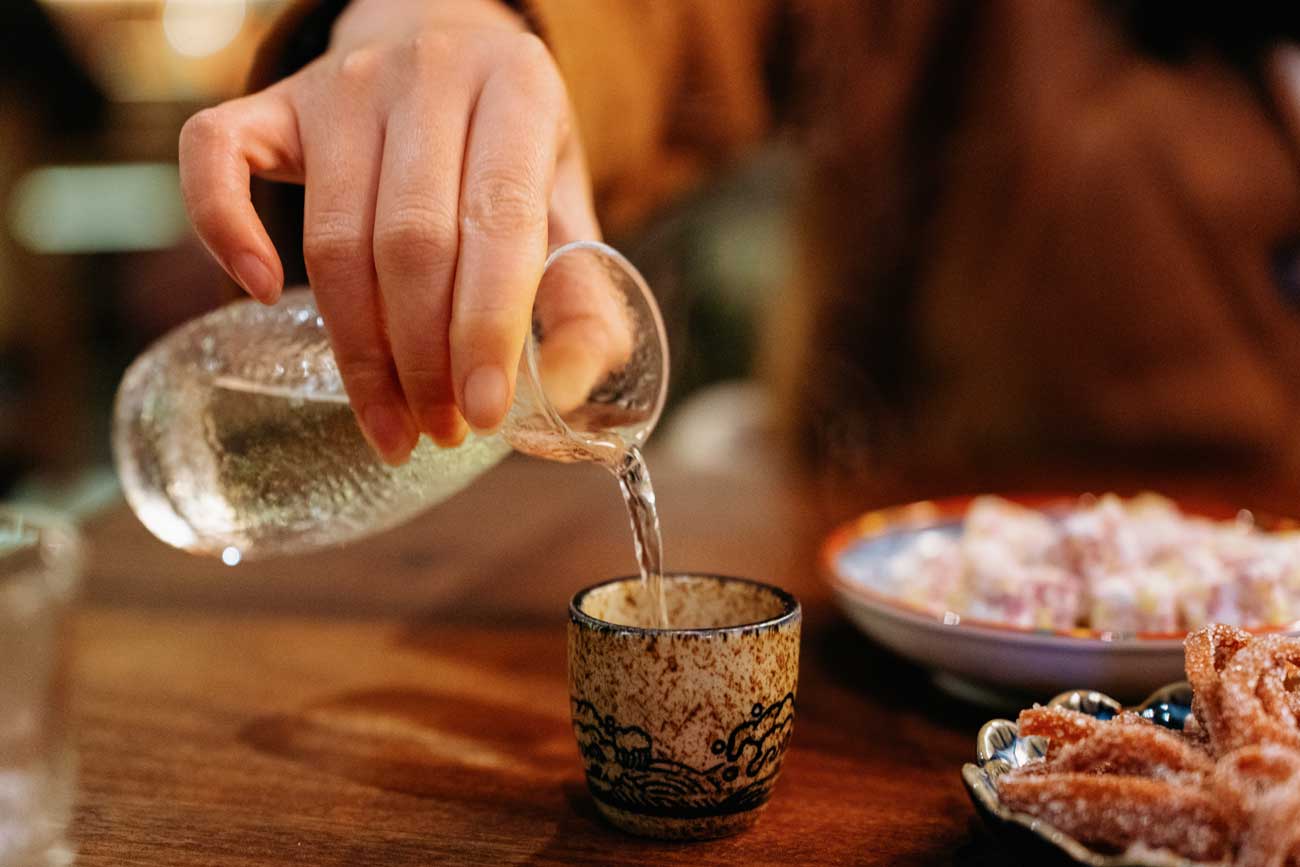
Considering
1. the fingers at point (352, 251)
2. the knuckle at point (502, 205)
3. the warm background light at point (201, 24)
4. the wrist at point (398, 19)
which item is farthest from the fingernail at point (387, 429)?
the warm background light at point (201, 24)

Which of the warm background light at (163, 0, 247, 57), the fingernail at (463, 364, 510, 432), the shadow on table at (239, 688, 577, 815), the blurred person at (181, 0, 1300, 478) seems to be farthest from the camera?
the warm background light at (163, 0, 247, 57)

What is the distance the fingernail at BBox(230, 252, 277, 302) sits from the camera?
1.95 feet

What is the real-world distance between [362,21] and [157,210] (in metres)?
3.02

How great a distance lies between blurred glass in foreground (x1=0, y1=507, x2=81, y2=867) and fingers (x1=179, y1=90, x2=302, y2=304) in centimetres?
19

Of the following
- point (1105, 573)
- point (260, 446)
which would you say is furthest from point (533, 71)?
point (1105, 573)

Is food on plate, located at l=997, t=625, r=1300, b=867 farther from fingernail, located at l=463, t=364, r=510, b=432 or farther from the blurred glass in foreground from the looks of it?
the blurred glass in foreground

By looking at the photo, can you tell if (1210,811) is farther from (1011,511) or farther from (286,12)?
(286,12)

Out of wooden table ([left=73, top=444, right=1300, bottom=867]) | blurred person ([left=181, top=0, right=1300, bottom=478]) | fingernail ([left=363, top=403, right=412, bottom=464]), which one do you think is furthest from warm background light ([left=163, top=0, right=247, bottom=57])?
fingernail ([left=363, top=403, right=412, bottom=464])

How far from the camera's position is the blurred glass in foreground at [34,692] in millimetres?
523

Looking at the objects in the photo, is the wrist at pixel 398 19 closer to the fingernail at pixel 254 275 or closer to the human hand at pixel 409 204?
the human hand at pixel 409 204

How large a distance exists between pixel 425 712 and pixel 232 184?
396 millimetres

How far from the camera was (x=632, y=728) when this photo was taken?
56cm

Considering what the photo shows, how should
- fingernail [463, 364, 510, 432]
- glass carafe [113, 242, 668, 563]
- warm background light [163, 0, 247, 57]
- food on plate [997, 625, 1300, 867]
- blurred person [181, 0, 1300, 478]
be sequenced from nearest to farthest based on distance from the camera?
food on plate [997, 625, 1300, 867]
fingernail [463, 364, 510, 432]
glass carafe [113, 242, 668, 563]
blurred person [181, 0, 1300, 478]
warm background light [163, 0, 247, 57]

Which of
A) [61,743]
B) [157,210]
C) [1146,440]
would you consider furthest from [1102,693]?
[157,210]
